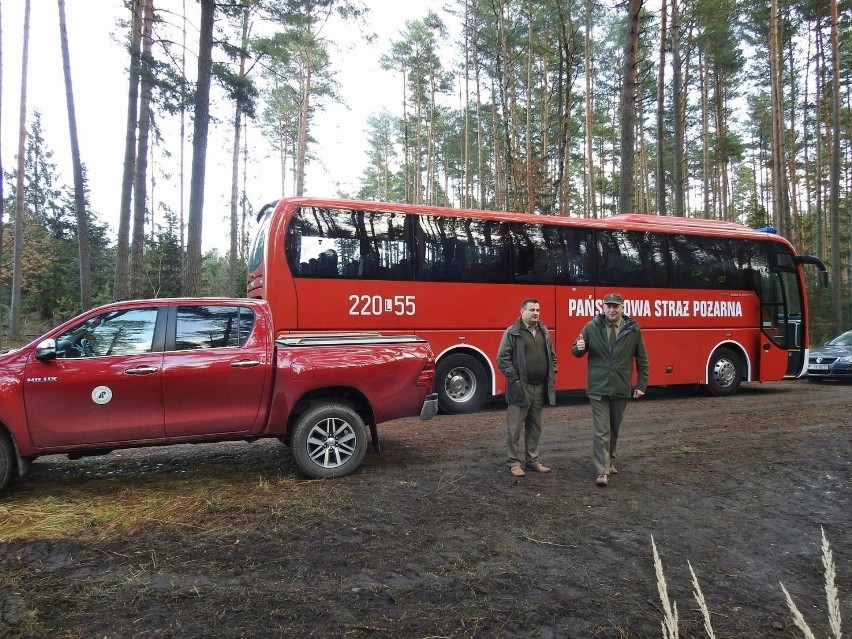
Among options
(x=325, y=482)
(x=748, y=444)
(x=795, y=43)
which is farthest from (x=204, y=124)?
(x=795, y=43)

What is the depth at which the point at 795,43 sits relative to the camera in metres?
26.5

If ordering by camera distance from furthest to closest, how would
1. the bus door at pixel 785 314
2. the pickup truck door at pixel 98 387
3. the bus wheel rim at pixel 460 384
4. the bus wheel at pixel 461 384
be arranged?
the bus door at pixel 785 314 → the bus wheel rim at pixel 460 384 → the bus wheel at pixel 461 384 → the pickup truck door at pixel 98 387

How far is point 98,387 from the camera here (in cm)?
513

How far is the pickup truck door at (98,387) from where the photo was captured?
5.01m

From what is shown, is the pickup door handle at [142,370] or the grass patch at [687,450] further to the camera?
the grass patch at [687,450]

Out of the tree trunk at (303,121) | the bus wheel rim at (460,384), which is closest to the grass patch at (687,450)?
the bus wheel rim at (460,384)

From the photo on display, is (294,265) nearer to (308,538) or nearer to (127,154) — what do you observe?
(308,538)

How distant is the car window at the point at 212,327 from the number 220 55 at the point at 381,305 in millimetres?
3453

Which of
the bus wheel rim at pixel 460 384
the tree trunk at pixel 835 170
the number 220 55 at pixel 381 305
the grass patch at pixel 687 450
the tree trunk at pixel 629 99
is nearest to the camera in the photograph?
the grass patch at pixel 687 450

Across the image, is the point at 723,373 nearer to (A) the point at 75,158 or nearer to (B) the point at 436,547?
(B) the point at 436,547

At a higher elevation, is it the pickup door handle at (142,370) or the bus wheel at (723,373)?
the pickup door handle at (142,370)

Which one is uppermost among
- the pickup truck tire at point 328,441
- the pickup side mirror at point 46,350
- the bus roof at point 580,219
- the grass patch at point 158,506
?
the bus roof at point 580,219

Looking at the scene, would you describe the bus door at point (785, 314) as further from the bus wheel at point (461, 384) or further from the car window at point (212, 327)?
the car window at point (212, 327)

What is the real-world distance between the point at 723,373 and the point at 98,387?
12116 millimetres
